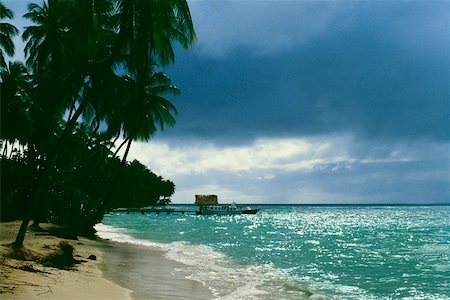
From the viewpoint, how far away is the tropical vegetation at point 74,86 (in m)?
15.0

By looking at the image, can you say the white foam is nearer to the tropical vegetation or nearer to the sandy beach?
the sandy beach

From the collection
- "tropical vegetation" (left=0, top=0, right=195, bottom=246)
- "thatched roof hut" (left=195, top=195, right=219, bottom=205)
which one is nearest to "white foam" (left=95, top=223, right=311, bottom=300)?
"tropical vegetation" (left=0, top=0, right=195, bottom=246)

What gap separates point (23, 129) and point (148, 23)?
39.0 ft

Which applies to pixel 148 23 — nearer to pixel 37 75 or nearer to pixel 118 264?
pixel 118 264

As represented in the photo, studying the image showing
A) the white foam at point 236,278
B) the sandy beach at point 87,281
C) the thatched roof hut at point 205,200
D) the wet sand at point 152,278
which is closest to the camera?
the sandy beach at point 87,281

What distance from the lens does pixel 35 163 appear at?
96.3 feet

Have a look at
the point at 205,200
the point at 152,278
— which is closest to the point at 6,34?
the point at 152,278

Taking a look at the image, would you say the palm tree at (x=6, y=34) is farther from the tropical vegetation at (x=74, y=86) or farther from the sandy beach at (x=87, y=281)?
the sandy beach at (x=87, y=281)

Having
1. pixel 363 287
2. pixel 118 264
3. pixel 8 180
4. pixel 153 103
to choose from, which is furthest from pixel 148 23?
pixel 8 180

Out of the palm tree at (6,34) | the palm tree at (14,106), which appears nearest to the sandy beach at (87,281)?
the palm tree at (14,106)

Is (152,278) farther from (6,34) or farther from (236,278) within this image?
(6,34)

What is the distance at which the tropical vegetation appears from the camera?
591 inches

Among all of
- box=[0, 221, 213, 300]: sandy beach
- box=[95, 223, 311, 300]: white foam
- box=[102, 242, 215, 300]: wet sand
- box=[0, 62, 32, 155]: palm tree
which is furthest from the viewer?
box=[0, 62, 32, 155]: palm tree

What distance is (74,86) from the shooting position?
56.5 feet
